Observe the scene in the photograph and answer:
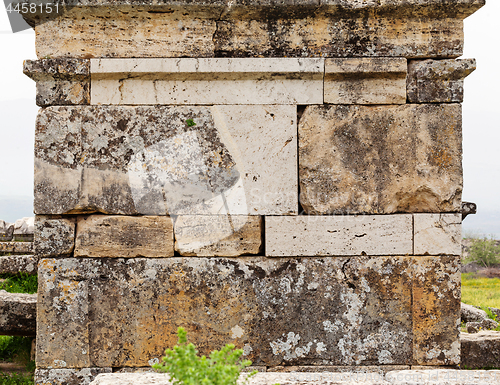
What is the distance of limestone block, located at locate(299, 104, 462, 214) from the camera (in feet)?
9.04

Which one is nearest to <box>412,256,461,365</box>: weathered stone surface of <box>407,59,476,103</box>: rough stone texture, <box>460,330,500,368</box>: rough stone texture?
<box>460,330,500,368</box>: rough stone texture

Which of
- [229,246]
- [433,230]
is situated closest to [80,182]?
[229,246]

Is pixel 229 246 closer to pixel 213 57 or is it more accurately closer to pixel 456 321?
pixel 213 57

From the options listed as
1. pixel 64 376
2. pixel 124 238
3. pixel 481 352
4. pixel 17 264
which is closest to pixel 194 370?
pixel 124 238

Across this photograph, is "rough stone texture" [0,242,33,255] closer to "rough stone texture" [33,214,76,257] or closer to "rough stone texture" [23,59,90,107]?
"rough stone texture" [33,214,76,257]

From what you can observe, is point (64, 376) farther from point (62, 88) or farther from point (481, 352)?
point (481, 352)

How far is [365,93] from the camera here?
2.78 m

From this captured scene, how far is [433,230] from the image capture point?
2748mm

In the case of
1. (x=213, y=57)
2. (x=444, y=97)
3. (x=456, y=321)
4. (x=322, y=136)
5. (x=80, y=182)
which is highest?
(x=213, y=57)

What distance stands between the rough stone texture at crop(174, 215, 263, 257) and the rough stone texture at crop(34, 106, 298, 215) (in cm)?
7

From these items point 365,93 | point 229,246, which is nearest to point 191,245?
point 229,246

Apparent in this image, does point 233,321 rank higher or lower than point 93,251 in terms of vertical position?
lower

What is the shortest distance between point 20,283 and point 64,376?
10.3ft

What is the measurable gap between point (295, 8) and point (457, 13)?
3.81 ft
